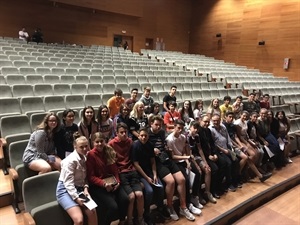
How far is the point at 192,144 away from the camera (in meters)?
2.12

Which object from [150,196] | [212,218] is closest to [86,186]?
[150,196]

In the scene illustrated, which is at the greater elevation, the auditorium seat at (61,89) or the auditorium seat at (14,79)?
the auditorium seat at (14,79)

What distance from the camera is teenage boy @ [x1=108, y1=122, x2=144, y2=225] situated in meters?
1.53

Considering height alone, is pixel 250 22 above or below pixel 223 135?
above

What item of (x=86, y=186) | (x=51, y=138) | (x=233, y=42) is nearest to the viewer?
(x=86, y=186)

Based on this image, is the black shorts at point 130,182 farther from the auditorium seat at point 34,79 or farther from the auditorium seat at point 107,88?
the auditorium seat at point 34,79

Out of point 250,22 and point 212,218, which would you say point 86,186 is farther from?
point 250,22

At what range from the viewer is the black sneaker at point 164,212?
1.74m

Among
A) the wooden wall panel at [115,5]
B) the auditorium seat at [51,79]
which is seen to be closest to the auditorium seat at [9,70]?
the auditorium seat at [51,79]

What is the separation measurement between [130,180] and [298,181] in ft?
6.11

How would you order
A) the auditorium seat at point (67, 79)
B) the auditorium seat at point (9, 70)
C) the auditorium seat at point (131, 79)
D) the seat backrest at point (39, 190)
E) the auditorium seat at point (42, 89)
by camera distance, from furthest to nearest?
the auditorium seat at point (131, 79)
the auditorium seat at point (67, 79)
the auditorium seat at point (9, 70)
the auditorium seat at point (42, 89)
the seat backrest at point (39, 190)

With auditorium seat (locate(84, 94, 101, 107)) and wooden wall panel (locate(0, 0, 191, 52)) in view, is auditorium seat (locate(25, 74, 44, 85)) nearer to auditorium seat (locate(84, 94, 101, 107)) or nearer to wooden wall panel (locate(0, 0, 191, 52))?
auditorium seat (locate(84, 94, 101, 107))

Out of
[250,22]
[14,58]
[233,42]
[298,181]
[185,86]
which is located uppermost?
[250,22]

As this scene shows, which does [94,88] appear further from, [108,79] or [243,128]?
[243,128]
